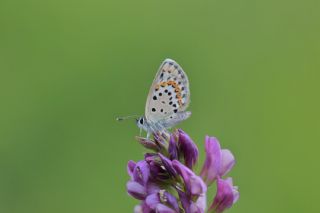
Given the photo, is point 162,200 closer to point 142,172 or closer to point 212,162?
point 142,172

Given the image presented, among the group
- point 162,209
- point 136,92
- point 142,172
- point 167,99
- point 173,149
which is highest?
point 136,92

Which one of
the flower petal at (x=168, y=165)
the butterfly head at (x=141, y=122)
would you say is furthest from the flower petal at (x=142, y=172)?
the butterfly head at (x=141, y=122)

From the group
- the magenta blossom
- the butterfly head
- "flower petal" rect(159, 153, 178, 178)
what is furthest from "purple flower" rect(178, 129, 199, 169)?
the butterfly head

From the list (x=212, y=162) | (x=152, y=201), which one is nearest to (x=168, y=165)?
(x=152, y=201)

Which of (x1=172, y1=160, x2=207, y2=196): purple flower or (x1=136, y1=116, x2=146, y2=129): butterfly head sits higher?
(x1=136, y1=116, x2=146, y2=129): butterfly head

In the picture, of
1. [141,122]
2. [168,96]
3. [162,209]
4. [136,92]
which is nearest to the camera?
[162,209]

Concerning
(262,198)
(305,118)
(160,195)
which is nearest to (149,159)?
(160,195)

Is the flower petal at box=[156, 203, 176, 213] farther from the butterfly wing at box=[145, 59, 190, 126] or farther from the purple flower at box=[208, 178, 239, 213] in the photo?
the butterfly wing at box=[145, 59, 190, 126]
